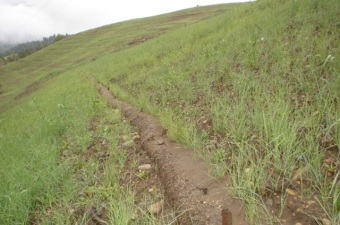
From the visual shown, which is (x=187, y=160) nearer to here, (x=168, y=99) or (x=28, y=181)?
(x=28, y=181)

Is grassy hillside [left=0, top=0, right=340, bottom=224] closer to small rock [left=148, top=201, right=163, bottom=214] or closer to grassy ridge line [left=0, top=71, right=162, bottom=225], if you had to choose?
grassy ridge line [left=0, top=71, right=162, bottom=225]

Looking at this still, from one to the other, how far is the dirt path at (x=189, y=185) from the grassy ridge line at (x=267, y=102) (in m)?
0.14

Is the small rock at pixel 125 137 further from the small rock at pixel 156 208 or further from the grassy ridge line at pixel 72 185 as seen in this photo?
the small rock at pixel 156 208

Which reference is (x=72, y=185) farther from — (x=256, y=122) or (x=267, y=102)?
(x=267, y=102)

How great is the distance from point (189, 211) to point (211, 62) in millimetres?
5318

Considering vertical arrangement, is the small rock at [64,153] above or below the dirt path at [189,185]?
below

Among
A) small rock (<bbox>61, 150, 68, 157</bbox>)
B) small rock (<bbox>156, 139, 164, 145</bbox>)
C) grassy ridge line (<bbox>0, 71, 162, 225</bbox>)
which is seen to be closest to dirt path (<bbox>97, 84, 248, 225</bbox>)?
small rock (<bbox>156, 139, 164, 145</bbox>)

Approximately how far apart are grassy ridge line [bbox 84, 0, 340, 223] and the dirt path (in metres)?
0.14

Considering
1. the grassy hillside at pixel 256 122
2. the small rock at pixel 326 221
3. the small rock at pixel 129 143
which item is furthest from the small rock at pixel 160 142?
the small rock at pixel 326 221

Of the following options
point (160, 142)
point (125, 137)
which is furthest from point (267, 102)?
point (125, 137)

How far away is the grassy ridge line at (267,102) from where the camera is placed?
2238 millimetres

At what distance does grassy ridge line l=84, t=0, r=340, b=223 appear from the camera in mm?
2238

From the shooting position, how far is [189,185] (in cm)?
257

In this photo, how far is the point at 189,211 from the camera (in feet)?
7.32
